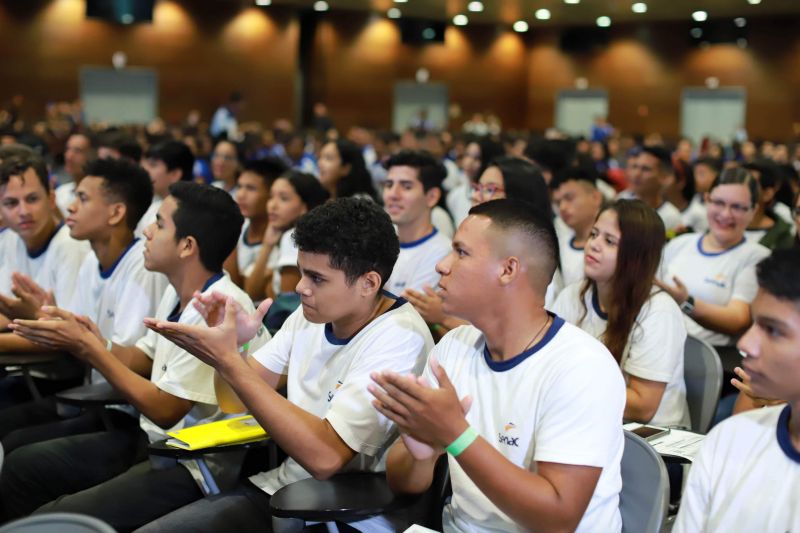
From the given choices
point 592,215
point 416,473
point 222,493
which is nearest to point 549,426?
point 416,473

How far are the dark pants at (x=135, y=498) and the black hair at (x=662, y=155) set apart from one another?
4653 millimetres

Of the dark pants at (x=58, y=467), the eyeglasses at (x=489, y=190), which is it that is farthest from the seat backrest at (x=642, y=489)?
the eyeglasses at (x=489, y=190)

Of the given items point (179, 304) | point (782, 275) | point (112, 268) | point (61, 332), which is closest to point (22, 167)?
point (112, 268)

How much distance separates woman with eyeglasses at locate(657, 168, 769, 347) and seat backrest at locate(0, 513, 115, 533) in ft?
10.1

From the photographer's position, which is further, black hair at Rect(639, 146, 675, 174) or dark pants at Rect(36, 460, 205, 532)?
black hair at Rect(639, 146, 675, 174)

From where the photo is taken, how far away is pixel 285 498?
2.08 metres

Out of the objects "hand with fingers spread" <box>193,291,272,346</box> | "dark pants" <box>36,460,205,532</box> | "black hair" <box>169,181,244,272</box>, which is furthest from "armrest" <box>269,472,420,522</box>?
"black hair" <box>169,181,244,272</box>

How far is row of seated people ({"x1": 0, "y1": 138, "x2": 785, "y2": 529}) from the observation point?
1.93 m

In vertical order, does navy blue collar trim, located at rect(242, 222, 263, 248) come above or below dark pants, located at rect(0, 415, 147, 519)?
above

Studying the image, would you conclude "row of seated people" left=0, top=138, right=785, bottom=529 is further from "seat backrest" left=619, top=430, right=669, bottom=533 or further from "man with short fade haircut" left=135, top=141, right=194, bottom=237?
"man with short fade haircut" left=135, top=141, right=194, bottom=237

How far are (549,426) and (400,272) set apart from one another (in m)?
2.69

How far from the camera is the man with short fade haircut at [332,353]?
2189 millimetres

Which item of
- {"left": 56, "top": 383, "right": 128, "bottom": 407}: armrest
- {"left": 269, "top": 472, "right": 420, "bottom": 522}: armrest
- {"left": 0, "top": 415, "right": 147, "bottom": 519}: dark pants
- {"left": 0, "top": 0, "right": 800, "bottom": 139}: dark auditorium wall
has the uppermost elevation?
{"left": 0, "top": 0, "right": 800, "bottom": 139}: dark auditorium wall

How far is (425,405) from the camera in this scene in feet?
5.65
